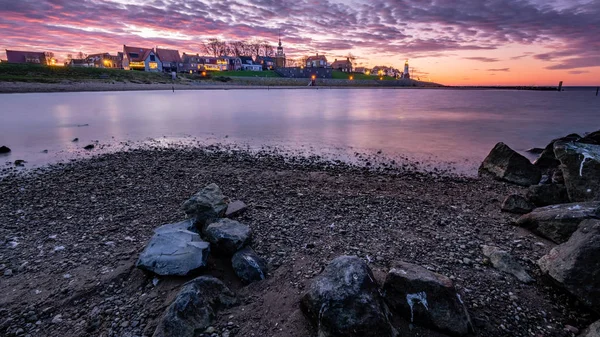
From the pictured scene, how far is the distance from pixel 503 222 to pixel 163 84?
273 feet

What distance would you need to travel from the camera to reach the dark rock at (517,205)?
658cm

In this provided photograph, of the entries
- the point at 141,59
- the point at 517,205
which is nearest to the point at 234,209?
the point at 517,205

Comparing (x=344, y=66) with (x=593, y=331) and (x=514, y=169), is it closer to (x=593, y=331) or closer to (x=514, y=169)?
(x=514, y=169)

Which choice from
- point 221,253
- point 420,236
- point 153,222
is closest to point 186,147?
point 153,222

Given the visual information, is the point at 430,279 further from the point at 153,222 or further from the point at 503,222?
the point at 153,222

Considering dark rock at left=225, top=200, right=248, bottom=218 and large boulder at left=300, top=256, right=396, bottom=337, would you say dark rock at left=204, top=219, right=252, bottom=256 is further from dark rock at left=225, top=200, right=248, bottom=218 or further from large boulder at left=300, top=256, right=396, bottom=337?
large boulder at left=300, top=256, right=396, bottom=337

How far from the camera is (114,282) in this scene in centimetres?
418

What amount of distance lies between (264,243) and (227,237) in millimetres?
796

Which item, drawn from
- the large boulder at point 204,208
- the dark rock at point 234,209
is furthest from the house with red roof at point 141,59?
the large boulder at point 204,208

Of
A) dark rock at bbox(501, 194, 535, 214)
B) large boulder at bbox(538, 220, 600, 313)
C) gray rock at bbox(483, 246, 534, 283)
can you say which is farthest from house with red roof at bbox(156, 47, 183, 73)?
large boulder at bbox(538, 220, 600, 313)

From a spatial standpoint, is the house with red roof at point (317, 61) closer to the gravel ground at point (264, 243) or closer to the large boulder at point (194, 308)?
the gravel ground at point (264, 243)

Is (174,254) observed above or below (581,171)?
below

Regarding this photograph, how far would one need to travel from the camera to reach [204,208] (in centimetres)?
555

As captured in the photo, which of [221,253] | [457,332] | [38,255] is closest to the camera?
[457,332]
